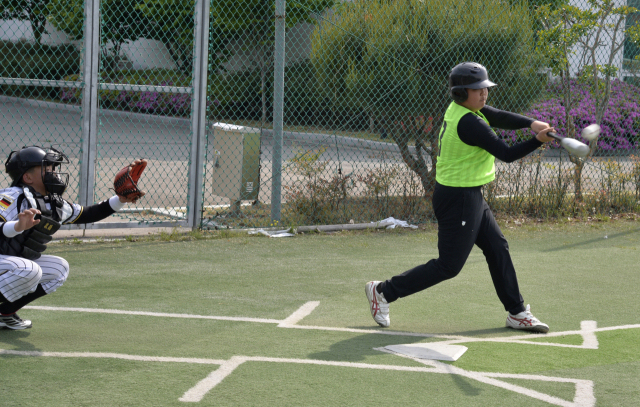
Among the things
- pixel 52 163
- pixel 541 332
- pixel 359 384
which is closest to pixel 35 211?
pixel 52 163

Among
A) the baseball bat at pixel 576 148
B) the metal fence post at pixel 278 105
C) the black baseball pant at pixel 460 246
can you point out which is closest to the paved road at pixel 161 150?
the metal fence post at pixel 278 105

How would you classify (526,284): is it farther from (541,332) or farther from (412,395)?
(412,395)

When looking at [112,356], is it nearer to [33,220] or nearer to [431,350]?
[33,220]

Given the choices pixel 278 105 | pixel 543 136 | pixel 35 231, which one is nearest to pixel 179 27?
pixel 278 105

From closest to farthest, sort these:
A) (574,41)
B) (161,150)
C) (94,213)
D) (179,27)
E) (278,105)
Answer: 1. (94,213)
2. (278,105)
3. (574,41)
4. (161,150)
5. (179,27)

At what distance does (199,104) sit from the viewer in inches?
315

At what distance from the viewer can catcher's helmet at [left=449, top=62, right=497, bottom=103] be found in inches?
185

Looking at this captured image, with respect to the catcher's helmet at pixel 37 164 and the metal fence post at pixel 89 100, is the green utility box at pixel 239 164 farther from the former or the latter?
the catcher's helmet at pixel 37 164

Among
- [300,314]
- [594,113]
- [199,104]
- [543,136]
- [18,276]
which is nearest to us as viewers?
[543,136]

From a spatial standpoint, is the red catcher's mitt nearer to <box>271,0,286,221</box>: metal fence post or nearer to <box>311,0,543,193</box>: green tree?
<box>271,0,286,221</box>: metal fence post

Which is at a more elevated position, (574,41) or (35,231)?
(574,41)

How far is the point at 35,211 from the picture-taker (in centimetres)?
412

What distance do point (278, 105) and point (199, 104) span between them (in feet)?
3.29

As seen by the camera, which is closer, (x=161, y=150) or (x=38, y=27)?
(x=161, y=150)
